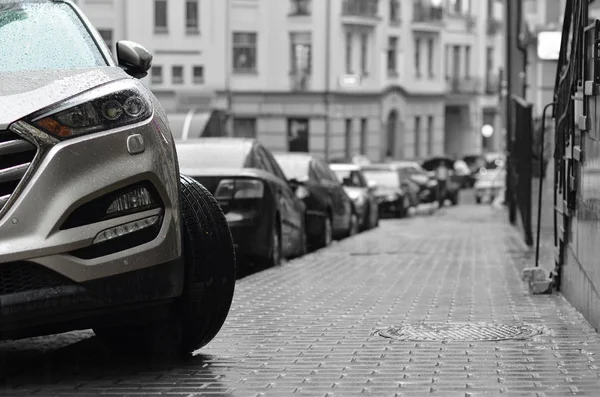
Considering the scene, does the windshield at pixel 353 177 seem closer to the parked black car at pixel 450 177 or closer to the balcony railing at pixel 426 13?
the parked black car at pixel 450 177

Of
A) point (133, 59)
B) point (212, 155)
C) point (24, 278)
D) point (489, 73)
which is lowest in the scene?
point (24, 278)

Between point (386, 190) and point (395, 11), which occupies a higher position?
point (395, 11)

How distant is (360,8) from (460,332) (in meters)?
66.8

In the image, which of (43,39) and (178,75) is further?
(178,75)

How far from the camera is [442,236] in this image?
23.7 meters

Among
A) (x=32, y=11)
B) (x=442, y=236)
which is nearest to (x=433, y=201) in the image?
(x=442, y=236)

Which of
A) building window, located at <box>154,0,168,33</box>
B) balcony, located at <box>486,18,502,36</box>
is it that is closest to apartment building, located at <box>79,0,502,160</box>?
building window, located at <box>154,0,168,33</box>

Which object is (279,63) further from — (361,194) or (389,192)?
(361,194)

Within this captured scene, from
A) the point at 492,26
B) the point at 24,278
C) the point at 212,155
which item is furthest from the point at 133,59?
the point at 492,26

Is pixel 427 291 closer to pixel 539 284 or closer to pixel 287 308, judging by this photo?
pixel 539 284

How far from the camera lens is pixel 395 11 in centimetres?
7881

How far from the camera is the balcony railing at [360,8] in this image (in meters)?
72.9

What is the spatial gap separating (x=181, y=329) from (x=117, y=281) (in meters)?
0.73

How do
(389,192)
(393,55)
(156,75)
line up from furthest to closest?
1. (393,55)
2. (156,75)
3. (389,192)
